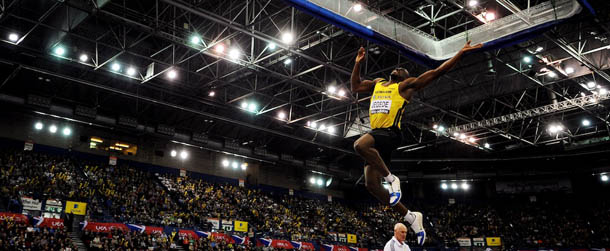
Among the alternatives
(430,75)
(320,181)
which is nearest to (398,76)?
(430,75)

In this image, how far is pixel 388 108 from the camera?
5207 mm

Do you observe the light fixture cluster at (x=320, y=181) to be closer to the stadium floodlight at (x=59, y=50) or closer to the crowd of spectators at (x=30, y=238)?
the crowd of spectators at (x=30, y=238)

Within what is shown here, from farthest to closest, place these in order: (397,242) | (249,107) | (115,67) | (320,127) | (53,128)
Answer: (320,127), (53,128), (249,107), (115,67), (397,242)

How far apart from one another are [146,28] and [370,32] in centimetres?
1022

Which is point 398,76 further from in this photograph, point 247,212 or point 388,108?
point 247,212

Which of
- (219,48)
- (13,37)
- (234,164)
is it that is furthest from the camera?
(234,164)

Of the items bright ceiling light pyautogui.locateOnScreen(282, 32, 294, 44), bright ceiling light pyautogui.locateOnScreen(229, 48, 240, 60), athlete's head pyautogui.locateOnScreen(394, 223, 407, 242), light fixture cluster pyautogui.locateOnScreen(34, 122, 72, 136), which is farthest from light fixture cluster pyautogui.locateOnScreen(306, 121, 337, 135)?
athlete's head pyautogui.locateOnScreen(394, 223, 407, 242)

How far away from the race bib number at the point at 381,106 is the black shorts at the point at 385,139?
204 mm

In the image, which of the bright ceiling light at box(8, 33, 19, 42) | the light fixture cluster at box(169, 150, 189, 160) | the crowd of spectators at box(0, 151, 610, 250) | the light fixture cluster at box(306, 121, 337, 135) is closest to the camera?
the bright ceiling light at box(8, 33, 19, 42)

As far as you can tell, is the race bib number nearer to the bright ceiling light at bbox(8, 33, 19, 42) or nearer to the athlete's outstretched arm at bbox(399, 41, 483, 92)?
the athlete's outstretched arm at bbox(399, 41, 483, 92)

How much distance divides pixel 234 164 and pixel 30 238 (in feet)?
57.6

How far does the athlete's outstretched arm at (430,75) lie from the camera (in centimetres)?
504

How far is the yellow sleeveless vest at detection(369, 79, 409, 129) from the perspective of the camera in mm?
5199

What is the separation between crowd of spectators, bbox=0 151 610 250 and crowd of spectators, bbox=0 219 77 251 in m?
0.05
